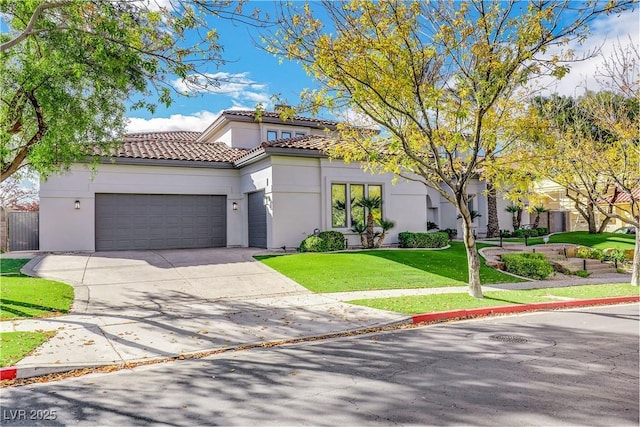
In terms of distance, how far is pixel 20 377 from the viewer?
5898mm

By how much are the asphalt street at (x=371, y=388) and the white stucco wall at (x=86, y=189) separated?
13679mm

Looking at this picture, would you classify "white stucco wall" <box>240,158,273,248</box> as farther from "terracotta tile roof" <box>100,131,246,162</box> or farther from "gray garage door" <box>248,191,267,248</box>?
"terracotta tile roof" <box>100,131,246,162</box>

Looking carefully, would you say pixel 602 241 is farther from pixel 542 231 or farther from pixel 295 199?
pixel 295 199

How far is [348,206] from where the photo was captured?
1969 centimetres

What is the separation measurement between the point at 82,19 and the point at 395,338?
838 centimetres

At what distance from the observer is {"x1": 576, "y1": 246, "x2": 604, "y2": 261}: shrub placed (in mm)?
20125

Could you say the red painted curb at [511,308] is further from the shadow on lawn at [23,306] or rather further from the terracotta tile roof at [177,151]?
the terracotta tile roof at [177,151]

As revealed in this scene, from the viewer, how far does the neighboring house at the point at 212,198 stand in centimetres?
1781

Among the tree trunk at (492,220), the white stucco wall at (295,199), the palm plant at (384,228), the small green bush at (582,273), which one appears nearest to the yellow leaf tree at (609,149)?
the small green bush at (582,273)

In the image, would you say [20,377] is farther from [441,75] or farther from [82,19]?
[441,75]

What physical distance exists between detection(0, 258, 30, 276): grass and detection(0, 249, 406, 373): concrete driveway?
0.37m

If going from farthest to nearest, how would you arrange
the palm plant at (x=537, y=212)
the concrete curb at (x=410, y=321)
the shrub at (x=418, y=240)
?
1. the palm plant at (x=537, y=212)
2. the shrub at (x=418, y=240)
3. the concrete curb at (x=410, y=321)

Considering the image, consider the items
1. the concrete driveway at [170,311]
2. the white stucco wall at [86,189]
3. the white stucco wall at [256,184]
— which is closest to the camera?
the concrete driveway at [170,311]

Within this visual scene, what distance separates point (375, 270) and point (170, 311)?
7.12 metres
